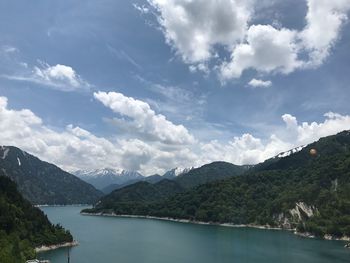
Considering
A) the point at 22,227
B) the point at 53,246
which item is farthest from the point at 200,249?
the point at 22,227

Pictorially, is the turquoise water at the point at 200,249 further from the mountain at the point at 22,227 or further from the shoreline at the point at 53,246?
the mountain at the point at 22,227

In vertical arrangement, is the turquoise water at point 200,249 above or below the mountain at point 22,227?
below

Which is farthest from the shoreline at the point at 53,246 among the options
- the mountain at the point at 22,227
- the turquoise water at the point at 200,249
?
the turquoise water at the point at 200,249

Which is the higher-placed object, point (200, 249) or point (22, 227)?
point (22, 227)

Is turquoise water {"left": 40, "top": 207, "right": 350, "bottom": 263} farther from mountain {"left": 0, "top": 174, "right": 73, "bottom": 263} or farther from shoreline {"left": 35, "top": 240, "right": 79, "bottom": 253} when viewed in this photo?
mountain {"left": 0, "top": 174, "right": 73, "bottom": 263}

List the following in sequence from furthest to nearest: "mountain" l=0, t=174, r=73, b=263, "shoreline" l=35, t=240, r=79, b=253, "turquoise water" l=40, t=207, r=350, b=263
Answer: "shoreline" l=35, t=240, r=79, b=253, "turquoise water" l=40, t=207, r=350, b=263, "mountain" l=0, t=174, r=73, b=263

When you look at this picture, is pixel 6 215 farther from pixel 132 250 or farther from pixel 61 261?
pixel 132 250

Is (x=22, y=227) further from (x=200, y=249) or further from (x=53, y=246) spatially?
(x=200, y=249)

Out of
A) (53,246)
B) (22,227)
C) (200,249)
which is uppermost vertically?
(22,227)

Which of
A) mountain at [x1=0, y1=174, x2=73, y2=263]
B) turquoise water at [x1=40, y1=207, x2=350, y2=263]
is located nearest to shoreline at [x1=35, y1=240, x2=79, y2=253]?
mountain at [x1=0, y1=174, x2=73, y2=263]
